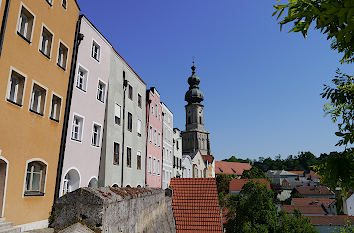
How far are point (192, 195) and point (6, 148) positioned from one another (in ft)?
43.6

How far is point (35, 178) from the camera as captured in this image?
34.4 ft

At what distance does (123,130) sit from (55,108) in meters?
6.58

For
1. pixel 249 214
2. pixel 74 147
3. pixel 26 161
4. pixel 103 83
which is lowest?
pixel 249 214

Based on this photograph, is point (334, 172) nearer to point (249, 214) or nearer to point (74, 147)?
point (74, 147)

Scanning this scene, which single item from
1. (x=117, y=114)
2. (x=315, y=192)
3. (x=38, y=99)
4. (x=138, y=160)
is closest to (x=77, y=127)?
(x=38, y=99)

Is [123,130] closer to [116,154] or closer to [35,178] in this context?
[116,154]

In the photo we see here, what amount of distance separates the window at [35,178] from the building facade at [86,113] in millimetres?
1227

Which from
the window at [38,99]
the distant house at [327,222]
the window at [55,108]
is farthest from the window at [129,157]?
the distant house at [327,222]

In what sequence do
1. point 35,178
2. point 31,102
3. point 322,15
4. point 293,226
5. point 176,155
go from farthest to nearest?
point 293,226, point 176,155, point 35,178, point 31,102, point 322,15

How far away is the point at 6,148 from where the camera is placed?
867cm

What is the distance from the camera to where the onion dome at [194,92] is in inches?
3762

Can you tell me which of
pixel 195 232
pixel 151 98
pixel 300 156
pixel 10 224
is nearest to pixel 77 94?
pixel 10 224

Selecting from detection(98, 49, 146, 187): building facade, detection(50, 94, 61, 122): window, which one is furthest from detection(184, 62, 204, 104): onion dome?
detection(50, 94, 61, 122): window

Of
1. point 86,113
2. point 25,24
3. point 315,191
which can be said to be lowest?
point 315,191
